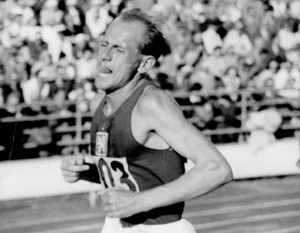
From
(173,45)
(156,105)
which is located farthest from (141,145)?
(173,45)

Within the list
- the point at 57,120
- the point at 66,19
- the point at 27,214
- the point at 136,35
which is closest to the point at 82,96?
the point at 57,120

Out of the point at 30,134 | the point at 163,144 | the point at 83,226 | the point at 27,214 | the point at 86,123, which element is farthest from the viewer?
the point at 86,123

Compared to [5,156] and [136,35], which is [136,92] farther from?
[5,156]

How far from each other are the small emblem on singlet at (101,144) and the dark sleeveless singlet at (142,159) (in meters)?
0.02

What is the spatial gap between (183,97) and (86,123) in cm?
129

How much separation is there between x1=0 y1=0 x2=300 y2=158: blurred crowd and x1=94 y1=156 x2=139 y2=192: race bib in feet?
16.3

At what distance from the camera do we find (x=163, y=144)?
8.93 ft

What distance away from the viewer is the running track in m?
7.29

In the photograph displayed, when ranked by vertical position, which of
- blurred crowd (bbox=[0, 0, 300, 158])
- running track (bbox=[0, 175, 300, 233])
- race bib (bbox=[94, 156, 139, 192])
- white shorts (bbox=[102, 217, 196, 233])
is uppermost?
race bib (bbox=[94, 156, 139, 192])

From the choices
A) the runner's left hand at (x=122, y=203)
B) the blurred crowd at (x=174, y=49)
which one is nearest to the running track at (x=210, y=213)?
the blurred crowd at (x=174, y=49)

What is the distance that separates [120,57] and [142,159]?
41 cm

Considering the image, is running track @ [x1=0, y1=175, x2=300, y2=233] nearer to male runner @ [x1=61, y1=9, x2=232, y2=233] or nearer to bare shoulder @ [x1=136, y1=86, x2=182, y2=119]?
male runner @ [x1=61, y1=9, x2=232, y2=233]

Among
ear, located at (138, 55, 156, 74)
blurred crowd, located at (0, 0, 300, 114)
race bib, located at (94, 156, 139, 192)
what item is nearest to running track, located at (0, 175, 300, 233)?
blurred crowd, located at (0, 0, 300, 114)

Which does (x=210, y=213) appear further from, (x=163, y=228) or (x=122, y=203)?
(x=122, y=203)
